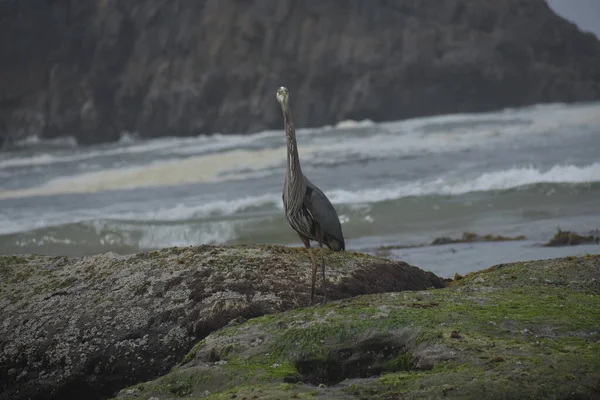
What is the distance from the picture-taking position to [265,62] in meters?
68.2

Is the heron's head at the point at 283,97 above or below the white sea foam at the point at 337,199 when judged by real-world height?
above

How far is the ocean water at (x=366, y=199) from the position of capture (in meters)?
14.6

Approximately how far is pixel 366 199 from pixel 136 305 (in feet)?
44.8

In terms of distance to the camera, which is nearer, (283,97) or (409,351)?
(409,351)

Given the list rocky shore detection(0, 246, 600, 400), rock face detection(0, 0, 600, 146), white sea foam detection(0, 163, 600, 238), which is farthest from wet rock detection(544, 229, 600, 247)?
rock face detection(0, 0, 600, 146)

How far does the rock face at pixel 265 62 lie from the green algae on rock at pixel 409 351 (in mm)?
56575

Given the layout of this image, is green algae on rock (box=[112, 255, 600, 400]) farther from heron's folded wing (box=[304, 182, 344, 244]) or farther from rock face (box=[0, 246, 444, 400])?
heron's folded wing (box=[304, 182, 344, 244])

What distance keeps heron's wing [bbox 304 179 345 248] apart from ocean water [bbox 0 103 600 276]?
393cm

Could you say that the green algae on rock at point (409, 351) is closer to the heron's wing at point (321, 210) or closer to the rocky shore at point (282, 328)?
the rocky shore at point (282, 328)

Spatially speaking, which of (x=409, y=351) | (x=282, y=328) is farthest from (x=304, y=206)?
(x=409, y=351)

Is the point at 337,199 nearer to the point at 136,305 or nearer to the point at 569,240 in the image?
the point at 569,240

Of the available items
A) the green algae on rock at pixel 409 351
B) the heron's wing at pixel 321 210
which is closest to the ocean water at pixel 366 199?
the heron's wing at pixel 321 210

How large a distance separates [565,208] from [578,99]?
49.5 meters

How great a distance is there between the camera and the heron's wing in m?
5.76
